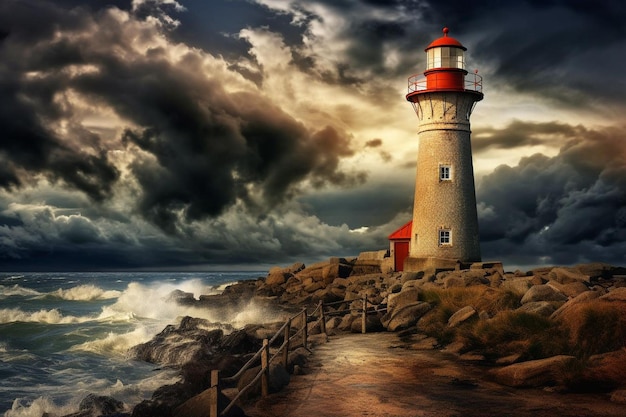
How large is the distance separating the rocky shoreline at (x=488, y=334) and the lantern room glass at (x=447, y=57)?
9.30m

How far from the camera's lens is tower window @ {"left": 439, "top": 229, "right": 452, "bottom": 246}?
91.1 ft

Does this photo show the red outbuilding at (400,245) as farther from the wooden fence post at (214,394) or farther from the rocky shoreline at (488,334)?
the wooden fence post at (214,394)

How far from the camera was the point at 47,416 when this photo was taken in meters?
12.3

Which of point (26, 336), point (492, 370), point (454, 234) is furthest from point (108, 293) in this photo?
point (492, 370)

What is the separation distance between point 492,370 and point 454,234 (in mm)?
17433

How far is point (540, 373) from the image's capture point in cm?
957

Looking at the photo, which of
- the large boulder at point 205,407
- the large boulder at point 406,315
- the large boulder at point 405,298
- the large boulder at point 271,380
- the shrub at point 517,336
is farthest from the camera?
the large boulder at point 405,298

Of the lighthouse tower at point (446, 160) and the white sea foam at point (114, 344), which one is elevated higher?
the lighthouse tower at point (446, 160)

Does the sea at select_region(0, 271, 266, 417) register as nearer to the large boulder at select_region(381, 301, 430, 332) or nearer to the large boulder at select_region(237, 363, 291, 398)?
the large boulder at select_region(237, 363, 291, 398)

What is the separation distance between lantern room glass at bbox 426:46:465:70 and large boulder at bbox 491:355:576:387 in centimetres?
2006

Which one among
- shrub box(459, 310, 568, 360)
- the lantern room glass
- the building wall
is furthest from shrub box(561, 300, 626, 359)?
the lantern room glass

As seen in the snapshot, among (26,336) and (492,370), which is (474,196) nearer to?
(492,370)

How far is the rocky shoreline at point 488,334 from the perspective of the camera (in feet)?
31.7

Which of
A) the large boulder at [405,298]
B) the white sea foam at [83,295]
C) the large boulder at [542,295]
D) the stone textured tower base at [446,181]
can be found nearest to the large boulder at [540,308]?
the large boulder at [542,295]
